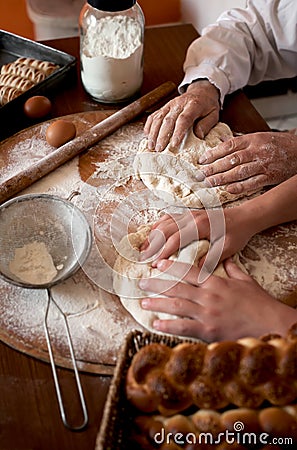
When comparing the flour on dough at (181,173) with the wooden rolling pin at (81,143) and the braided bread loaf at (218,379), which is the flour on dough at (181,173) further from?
the braided bread loaf at (218,379)

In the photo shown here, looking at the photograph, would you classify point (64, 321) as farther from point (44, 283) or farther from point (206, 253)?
point (206, 253)

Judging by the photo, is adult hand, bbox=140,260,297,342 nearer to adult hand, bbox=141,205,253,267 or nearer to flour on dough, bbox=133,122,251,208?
adult hand, bbox=141,205,253,267

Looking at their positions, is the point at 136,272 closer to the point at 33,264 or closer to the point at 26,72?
the point at 33,264

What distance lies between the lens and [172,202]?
118 cm

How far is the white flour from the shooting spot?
4.51ft

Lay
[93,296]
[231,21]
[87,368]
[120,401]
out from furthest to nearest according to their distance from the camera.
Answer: [231,21] → [93,296] → [87,368] → [120,401]

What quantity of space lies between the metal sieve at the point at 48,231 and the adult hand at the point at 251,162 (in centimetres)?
29

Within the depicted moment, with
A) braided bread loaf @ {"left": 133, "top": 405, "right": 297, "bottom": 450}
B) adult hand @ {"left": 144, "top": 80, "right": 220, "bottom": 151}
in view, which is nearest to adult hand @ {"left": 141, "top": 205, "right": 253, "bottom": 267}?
adult hand @ {"left": 144, "top": 80, "right": 220, "bottom": 151}

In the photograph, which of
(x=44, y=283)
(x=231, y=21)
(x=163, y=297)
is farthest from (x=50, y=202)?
(x=231, y=21)

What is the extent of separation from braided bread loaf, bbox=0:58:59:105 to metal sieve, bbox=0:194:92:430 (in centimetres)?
41

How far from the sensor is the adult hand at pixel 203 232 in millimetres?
1038

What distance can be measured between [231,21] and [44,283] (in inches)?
34.5

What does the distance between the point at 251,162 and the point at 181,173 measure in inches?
5.5

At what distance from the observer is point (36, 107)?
1.37m
